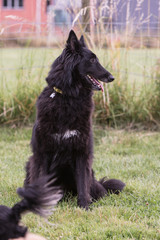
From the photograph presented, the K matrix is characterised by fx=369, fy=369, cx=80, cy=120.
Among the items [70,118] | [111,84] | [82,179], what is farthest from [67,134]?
[111,84]

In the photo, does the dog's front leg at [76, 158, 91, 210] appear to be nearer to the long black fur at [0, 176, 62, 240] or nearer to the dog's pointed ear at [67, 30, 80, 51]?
the dog's pointed ear at [67, 30, 80, 51]

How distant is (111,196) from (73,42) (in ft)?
5.16

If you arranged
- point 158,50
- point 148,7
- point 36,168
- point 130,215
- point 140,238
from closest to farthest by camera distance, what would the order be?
1. point 140,238
2. point 130,215
3. point 36,168
4. point 148,7
5. point 158,50

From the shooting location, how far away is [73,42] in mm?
3500

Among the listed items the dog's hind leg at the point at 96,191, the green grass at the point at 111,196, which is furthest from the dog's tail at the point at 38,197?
the dog's hind leg at the point at 96,191

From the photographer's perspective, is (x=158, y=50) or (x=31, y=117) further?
(x=158, y=50)

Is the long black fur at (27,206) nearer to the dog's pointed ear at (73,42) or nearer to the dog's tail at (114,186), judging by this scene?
the dog's pointed ear at (73,42)

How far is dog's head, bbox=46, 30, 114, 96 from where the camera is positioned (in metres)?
3.49

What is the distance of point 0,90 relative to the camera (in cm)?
637

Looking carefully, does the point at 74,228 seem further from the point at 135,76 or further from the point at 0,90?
the point at 135,76

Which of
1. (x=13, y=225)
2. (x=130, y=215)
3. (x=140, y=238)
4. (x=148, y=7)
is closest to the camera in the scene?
(x=13, y=225)

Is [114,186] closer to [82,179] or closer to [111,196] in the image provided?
[111,196]

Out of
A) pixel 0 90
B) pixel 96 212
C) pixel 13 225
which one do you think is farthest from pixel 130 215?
pixel 0 90

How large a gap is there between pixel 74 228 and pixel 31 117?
350 cm
